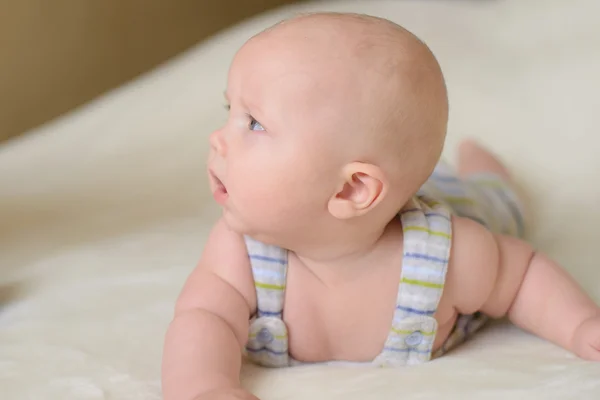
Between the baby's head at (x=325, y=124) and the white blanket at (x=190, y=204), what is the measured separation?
165 millimetres

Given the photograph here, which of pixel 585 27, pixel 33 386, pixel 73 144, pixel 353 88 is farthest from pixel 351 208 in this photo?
pixel 585 27

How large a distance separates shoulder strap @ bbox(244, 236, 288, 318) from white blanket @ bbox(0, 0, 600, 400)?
0.06 metres

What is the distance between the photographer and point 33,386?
682mm

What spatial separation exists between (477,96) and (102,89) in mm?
822

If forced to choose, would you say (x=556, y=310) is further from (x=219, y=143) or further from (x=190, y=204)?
(x=190, y=204)

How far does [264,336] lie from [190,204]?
0.45 m

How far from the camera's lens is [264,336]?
2.32ft

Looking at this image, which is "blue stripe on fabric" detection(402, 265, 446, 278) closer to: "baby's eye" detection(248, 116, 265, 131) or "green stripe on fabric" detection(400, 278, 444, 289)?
"green stripe on fabric" detection(400, 278, 444, 289)

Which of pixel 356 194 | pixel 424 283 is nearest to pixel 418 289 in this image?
pixel 424 283

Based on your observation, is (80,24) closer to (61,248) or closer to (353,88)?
(61,248)

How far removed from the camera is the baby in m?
0.61

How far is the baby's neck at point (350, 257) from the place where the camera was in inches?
27.1

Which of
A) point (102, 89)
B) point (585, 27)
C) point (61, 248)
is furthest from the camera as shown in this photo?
point (102, 89)

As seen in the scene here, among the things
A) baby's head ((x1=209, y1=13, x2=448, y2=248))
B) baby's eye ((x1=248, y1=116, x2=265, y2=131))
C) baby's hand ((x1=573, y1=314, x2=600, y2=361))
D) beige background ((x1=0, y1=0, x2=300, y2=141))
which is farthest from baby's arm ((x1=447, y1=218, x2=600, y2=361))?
beige background ((x1=0, y1=0, x2=300, y2=141))
